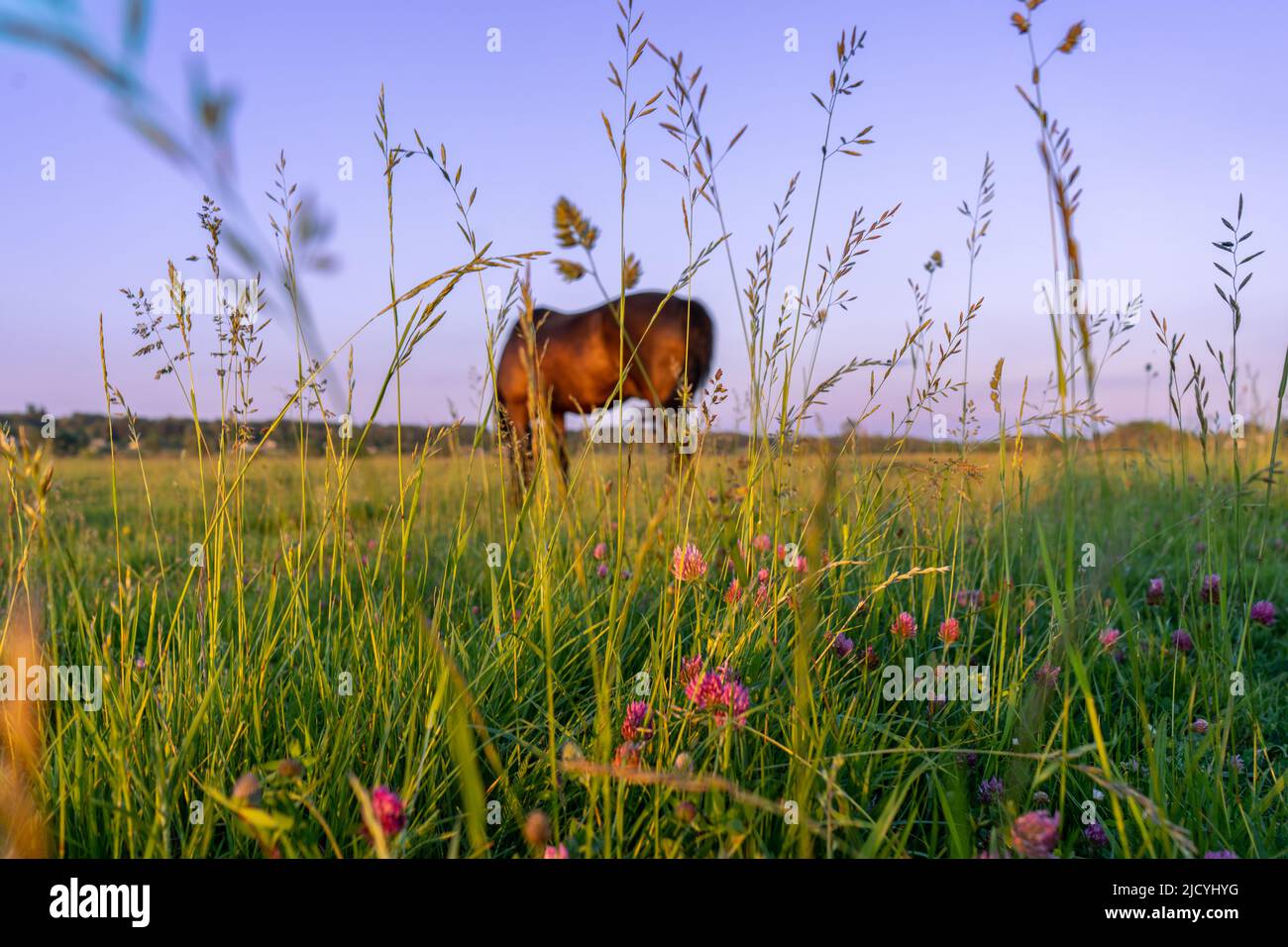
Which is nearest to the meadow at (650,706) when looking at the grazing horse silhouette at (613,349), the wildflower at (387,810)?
the wildflower at (387,810)

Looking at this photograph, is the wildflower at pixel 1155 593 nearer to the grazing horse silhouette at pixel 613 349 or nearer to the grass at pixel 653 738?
the grass at pixel 653 738

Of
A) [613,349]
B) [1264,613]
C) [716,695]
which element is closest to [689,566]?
[716,695]

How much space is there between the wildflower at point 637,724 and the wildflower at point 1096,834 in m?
0.83

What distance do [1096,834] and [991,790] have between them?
181 millimetres

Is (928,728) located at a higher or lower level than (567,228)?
lower

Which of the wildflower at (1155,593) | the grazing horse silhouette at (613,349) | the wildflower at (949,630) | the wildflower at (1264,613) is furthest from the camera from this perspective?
the grazing horse silhouette at (613,349)

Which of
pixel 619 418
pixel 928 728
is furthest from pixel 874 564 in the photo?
pixel 619 418

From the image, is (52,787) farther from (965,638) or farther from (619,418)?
(965,638)

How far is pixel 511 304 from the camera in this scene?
1510 mm

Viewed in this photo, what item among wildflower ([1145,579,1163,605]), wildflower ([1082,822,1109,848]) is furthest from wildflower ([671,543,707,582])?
wildflower ([1145,579,1163,605])

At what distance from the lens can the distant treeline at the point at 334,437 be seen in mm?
1734

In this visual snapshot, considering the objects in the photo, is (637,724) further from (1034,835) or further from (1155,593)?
(1155,593)

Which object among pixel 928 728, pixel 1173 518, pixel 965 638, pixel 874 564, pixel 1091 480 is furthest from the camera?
pixel 1091 480

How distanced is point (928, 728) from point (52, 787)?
5.75ft
